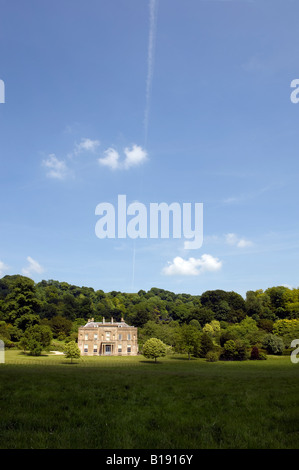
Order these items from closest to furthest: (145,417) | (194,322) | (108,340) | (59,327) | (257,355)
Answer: (145,417) → (257,355) → (108,340) → (59,327) → (194,322)

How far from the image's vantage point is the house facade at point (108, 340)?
89562mm

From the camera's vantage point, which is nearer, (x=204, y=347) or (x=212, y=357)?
(x=212, y=357)

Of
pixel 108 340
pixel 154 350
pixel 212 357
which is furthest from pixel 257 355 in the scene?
pixel 108 340

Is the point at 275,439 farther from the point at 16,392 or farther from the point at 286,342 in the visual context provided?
the point at 286,342

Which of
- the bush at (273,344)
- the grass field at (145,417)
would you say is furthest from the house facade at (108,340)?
the grass field at (145,417)

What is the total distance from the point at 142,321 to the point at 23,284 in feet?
171

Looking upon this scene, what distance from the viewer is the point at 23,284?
281 ft

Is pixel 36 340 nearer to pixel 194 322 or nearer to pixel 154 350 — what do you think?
pixel 154 350

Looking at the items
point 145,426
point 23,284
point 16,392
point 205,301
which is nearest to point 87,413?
point 145,426

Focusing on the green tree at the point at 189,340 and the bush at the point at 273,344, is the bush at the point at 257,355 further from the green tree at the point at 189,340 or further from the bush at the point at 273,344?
the green tree at the point at 189,340

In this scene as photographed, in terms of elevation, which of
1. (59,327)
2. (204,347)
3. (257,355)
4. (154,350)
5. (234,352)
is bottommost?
(59,327)

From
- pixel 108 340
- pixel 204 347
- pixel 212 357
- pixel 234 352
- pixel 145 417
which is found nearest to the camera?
pixel 145 417

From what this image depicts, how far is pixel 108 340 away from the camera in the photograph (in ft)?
299

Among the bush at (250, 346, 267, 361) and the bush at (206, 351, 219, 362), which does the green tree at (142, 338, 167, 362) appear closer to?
the bush at (206, 351, 219, 362)
